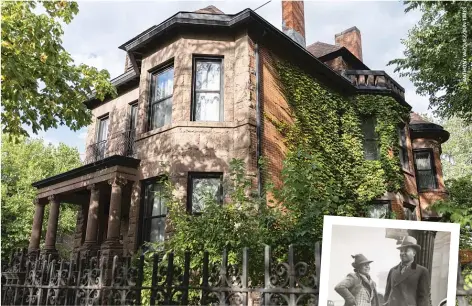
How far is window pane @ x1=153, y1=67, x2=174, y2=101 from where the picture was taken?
39.1 feet

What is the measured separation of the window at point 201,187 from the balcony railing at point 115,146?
393 centimetres

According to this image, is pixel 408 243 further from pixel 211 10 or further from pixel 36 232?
pixel 36 232

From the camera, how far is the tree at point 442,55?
434 inches

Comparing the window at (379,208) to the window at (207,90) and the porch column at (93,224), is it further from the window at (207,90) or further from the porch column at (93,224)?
the porch column at (93,224)

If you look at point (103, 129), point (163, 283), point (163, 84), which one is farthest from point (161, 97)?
point (163, 283)

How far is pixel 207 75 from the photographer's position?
Result: 11.5m

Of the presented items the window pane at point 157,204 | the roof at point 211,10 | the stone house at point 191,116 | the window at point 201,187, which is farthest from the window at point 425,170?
the window pane at point 157,204

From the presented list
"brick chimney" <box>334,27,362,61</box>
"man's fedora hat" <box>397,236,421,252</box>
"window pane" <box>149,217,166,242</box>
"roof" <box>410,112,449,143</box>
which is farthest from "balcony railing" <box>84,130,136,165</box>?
"roof" <box>410,112,449,143</box>

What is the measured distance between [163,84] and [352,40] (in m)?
13.0

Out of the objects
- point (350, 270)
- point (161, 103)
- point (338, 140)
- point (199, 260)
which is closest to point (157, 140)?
point (161, 103)

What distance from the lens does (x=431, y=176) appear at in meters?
18.9

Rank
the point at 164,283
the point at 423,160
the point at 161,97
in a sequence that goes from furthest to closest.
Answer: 1. the point at 423,160
2. the point at 161,97
3. the point at 164,283

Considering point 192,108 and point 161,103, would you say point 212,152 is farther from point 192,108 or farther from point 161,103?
point 161,103

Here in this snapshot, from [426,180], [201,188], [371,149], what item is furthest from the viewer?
[426,180]
